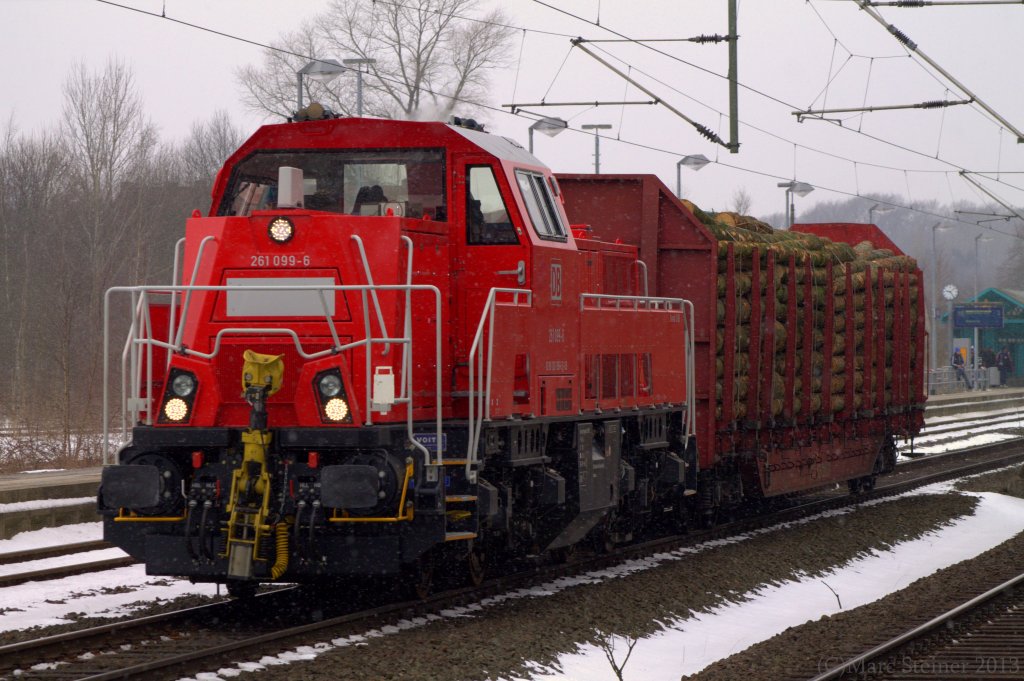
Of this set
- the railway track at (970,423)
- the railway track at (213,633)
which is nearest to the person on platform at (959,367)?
the railway track at (970,423)

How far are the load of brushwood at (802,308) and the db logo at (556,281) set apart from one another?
4.67 meters

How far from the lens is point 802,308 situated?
17188mm

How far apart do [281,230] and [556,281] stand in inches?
94.5

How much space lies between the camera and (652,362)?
41.8 ft

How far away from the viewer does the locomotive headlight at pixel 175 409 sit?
9.11 metres

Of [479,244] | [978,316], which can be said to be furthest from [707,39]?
[978,316]

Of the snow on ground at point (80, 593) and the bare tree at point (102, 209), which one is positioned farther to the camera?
the bare tree at point (102, 209)

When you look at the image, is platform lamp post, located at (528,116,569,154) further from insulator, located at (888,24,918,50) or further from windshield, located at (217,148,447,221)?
windshield, located at (217,148,447,221)

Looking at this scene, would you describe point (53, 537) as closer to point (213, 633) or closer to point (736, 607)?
point (213, 633)

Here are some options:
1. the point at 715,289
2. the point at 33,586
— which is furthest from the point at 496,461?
the point at 715,289

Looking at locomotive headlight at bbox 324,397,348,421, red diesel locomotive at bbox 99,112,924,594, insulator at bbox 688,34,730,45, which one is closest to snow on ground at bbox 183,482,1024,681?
red diesel locomotive at bbox 99,112,924,594

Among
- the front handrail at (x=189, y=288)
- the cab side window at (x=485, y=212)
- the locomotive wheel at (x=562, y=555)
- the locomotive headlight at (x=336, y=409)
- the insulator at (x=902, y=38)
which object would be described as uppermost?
the insulator at (x=902, y=38)

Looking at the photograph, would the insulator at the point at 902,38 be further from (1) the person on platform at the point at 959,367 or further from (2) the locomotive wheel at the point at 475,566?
(1) the person on platform at the point at 959,367

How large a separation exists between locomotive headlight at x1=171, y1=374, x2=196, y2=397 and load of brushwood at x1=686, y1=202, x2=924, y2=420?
7.35 meters
